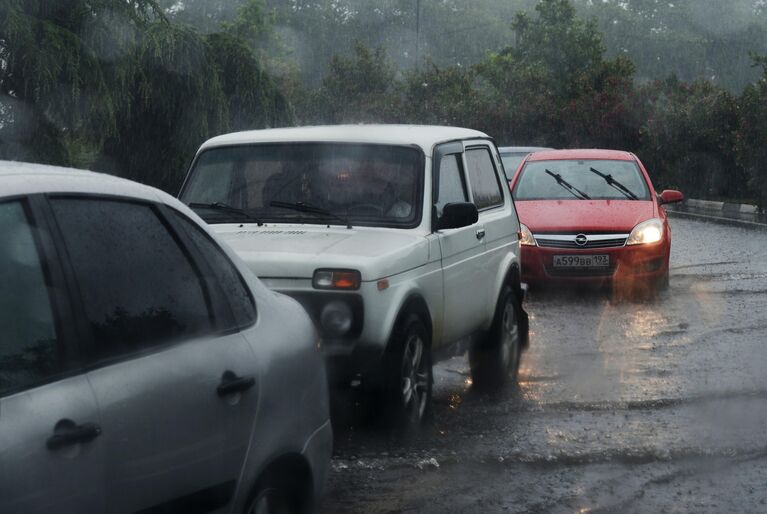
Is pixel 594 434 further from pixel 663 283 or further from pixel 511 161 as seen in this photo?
pixel 511 161

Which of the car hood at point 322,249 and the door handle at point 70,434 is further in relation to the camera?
the car hood at point 322,249

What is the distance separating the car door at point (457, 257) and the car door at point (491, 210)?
14 cm

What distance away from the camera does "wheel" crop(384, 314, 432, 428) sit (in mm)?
6766

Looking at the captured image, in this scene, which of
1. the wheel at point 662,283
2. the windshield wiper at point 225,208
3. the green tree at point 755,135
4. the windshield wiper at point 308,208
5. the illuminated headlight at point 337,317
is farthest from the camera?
the green tree at point 755,135

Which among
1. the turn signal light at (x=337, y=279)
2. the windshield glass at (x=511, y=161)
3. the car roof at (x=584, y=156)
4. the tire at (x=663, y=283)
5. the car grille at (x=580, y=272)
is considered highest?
the turn signal light at (x=337, y=279)

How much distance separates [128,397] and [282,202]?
4539 millimetres

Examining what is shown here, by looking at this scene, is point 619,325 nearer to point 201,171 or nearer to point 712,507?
point 201,171

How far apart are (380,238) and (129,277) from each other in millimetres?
3797

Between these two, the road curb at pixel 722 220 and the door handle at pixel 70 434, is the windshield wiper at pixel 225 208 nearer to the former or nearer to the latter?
the door handle at pixel 70 434

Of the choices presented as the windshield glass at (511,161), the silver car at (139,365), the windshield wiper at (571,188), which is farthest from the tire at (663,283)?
the silver car at (139,365)

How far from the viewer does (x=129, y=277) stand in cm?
347

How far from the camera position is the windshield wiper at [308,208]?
7.56 meters

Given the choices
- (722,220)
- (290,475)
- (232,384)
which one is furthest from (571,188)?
(722,220)

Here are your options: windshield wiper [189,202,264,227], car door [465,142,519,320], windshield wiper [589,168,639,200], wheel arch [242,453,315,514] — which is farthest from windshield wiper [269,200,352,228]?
windshield wiper [589,168,639,200]
